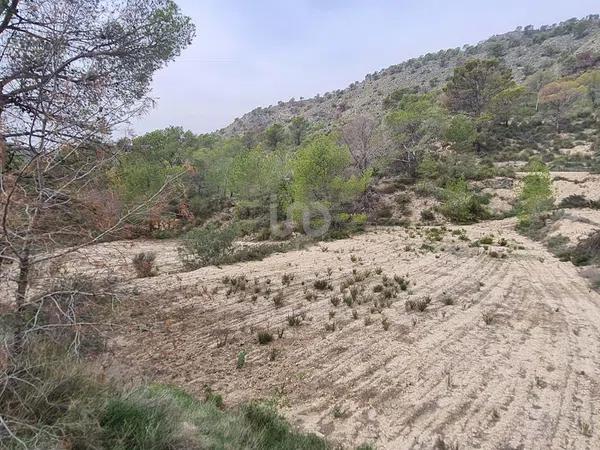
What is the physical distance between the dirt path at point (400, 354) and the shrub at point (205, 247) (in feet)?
11.0

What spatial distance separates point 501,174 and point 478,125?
37.4 feet

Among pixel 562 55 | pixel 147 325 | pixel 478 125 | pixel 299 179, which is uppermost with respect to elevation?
pixel 562 55

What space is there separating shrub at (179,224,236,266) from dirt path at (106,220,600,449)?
3.36m

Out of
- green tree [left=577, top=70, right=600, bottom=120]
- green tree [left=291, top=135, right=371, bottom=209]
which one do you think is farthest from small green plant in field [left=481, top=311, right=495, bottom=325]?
green tree [left=577, top=70, right=600, bottom=120]

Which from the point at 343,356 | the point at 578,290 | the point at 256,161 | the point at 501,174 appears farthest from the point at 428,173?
the point at 343,356

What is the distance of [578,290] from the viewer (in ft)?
32.8

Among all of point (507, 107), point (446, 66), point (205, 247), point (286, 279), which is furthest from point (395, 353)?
point (446, 66)

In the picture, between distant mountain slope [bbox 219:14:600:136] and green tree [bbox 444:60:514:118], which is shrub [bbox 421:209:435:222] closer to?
green tree [bbox 444:60:514:118]

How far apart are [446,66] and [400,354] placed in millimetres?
72795

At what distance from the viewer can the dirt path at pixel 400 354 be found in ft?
15.1

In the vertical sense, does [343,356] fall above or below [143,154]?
below

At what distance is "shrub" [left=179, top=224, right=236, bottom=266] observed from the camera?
14.9 meters

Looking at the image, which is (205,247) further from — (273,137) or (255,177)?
(273,137)

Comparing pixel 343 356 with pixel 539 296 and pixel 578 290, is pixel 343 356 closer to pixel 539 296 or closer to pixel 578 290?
pixel 539 296
